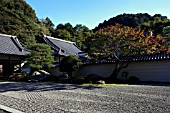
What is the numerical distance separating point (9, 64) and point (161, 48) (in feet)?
54.8

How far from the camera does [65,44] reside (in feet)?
99.6

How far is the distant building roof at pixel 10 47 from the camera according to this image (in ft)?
71.6

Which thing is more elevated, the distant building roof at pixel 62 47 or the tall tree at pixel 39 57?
the distant building roof at pixel 62 47

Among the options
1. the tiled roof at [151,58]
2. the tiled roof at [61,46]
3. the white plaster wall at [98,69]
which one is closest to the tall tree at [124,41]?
the tiled roof at [151,58]

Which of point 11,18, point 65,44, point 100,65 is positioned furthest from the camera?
point 11,18

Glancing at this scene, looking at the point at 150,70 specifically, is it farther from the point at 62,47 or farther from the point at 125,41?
the point at 62,47

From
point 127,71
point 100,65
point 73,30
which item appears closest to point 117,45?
point 127,71

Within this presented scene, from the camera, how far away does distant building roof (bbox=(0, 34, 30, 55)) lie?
2181cm

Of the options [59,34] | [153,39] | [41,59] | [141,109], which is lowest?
[141,109]

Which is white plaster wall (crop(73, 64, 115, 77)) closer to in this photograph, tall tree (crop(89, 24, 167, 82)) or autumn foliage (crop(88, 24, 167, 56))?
tall tree (crop(89, 24, 167, 82))

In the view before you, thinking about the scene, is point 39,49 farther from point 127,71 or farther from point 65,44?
point 65,44

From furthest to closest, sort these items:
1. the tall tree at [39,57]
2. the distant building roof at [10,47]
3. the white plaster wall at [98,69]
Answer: the distant building roof at [10,47], the tall tree at [39,57], the white plaster wall at [98,69]

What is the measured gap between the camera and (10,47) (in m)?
23.0

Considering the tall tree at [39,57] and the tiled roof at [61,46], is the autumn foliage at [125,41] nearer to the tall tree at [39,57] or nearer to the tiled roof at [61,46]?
the tall tree at [39,57]
